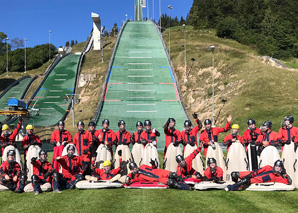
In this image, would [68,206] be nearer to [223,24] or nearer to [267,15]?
[223,24]

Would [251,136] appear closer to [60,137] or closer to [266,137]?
[266,137]

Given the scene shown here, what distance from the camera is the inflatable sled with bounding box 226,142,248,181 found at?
11031mm

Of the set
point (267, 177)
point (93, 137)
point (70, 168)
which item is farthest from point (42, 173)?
point (267, 177)

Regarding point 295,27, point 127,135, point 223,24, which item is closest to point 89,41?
point 223,24

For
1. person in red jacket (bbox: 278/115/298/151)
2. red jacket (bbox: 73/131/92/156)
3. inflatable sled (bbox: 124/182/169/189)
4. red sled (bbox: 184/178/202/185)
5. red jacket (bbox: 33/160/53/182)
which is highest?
person in red jacket (bbox: 278/115/298/151)

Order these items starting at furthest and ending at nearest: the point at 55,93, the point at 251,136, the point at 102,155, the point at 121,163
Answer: the point at 55,93
the point at 251,136
the point at 102,155
the point at 121,163

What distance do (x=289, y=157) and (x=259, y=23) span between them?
92.3 meters

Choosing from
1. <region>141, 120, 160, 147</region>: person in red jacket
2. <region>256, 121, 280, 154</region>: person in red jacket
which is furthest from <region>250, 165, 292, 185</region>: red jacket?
<region>141, 120, 160, 147</region>: person in red jacket

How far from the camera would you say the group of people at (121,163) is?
9922 mm

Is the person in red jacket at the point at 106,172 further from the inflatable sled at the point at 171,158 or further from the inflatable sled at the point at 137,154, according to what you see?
the inflatable sled at the point at 171,158

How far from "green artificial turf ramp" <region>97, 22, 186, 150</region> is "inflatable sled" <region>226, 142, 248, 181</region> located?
11.9m

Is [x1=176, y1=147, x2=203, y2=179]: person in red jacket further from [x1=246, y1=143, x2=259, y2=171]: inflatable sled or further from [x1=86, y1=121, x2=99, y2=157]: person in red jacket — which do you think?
[x1=86, y1=121, x2=99, y2=157]: person in red jacket

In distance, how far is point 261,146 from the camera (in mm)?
11219

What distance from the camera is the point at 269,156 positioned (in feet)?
34.9
